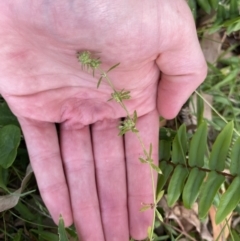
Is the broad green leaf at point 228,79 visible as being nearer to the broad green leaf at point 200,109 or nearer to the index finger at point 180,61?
the broad green leaf at point 200,109

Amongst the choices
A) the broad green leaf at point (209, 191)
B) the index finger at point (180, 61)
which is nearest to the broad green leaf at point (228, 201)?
the broad green leaf at point (209, 191)

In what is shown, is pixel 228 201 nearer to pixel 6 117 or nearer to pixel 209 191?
pixel 209 191

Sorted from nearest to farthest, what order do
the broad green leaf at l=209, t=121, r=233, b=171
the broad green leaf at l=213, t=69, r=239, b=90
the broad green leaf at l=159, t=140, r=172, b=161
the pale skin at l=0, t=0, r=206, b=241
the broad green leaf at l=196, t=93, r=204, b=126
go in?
the pale skin at l=0, t=0, r=206, b=241
the broad green leaf at l=209, t=121, r=233, b=171
the broad green leaf at l=159, t=140, r=172, b=161
the broad green leaf at l=196, t=93, r=204, b=126
the broad green leaf at l=213, t=69, r=239, b=90

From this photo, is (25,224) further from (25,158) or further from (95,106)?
(95,106)

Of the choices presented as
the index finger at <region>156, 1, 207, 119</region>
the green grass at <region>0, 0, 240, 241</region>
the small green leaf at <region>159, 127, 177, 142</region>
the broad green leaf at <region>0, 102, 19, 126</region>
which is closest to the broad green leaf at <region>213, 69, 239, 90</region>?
the green grass at <region>0, 0, 240, 241</region>

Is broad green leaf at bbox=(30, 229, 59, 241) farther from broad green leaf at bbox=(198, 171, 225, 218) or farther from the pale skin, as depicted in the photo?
broad green leaf at bbox=(198, 171, 225, 218)

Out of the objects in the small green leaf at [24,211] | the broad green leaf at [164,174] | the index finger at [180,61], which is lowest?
the small green leaf at [24,211]

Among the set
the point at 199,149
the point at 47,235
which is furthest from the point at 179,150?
the point at 47,235
